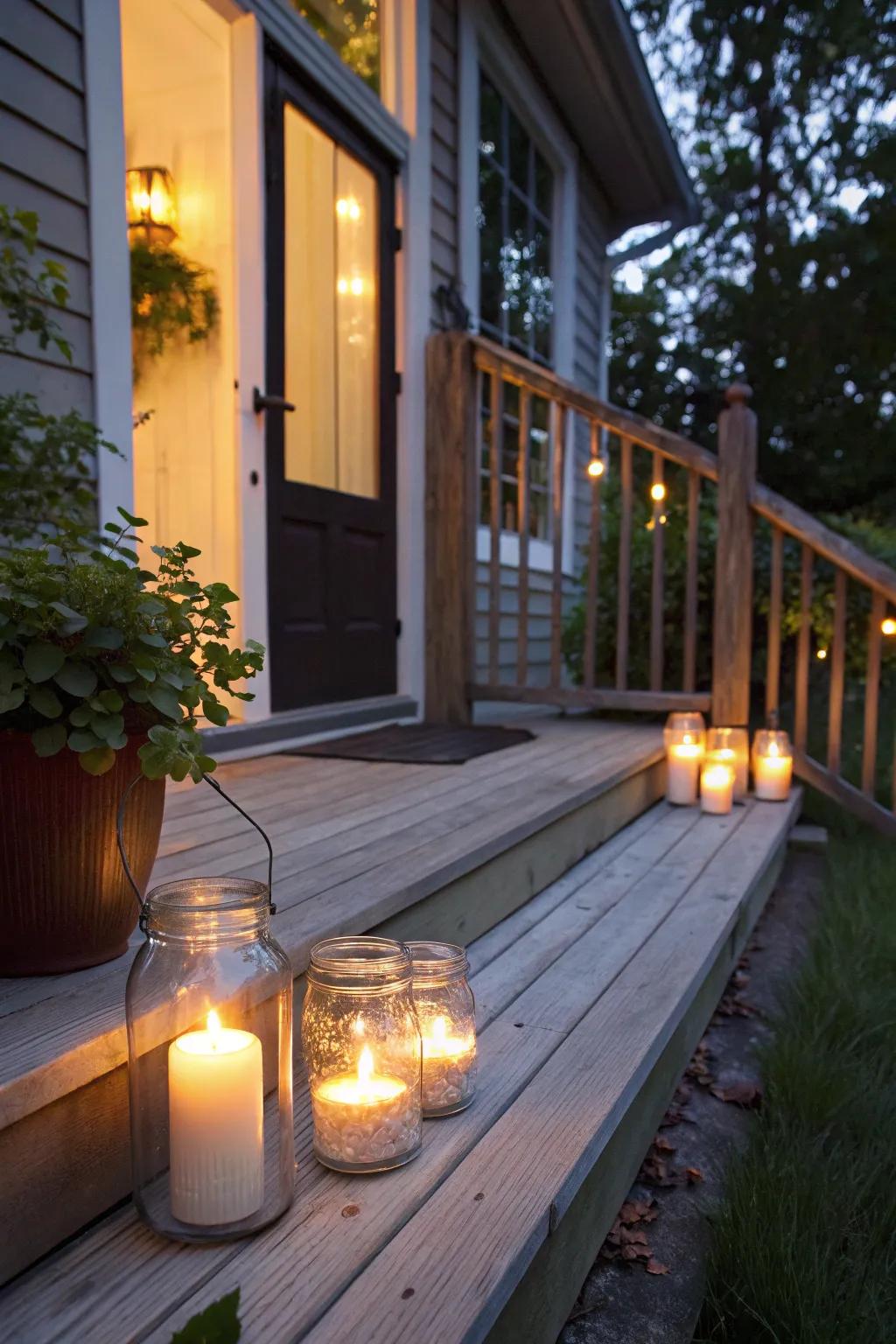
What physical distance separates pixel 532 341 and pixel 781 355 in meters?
7.64

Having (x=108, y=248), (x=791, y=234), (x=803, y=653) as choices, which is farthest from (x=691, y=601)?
(x=791, y=234)

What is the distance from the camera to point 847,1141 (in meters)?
1.48

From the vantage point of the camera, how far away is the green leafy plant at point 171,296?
310cm

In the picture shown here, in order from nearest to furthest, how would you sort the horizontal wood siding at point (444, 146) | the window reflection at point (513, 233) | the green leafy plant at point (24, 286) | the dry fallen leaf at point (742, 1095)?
1. the dry fallen leaf at point (742, 1095)
2. the green leafy plant at point (24, 286)
3. the horizontal wood siding at point (444, 146)
4. the window reflection at point (513, 233)

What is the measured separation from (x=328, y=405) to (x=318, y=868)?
6.97 ft

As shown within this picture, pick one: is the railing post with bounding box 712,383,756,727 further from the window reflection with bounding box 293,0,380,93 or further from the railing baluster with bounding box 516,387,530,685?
the window reflection with bounding box 293,0,380,93

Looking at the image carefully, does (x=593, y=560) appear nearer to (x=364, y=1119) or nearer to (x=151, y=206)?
(x=151, y=206)

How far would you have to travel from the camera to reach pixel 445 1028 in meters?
1.18

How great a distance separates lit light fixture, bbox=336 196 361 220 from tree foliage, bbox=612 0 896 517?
9028mm

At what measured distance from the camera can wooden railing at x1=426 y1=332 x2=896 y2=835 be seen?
317 centimetres

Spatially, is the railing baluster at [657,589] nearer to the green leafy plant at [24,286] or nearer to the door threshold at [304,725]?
the door threshold at [304,725]

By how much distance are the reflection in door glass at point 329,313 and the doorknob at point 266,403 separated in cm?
11

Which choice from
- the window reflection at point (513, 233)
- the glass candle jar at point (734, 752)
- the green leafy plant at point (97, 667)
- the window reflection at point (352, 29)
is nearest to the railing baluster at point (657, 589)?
the glass candle jar at point (734, 752)

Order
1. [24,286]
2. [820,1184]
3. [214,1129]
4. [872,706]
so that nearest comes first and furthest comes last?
[214,1129], [820,1184], [24,286], [872,706]
